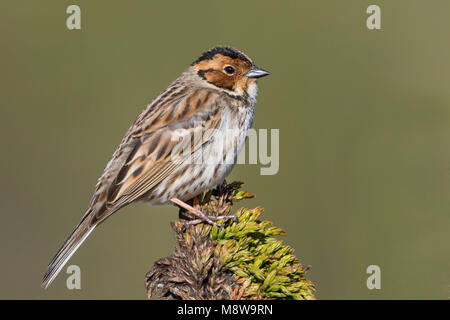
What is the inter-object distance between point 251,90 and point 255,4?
2.44 meters

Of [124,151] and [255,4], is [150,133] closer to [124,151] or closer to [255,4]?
[124,151]

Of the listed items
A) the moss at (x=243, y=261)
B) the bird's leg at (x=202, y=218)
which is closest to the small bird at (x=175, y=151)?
the bird's leg at (x=202, y=218)

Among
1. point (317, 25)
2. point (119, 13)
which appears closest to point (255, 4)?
point (317, 25)

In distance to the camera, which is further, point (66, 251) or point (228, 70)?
point (228, 70)

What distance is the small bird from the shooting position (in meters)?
3.92

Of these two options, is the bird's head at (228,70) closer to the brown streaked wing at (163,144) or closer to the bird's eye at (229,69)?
the bird's eye at (229,69)

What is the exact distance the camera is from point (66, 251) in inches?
145

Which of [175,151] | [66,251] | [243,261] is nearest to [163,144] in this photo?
[175,151]

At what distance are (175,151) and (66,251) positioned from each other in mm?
970

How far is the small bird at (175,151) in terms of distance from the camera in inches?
154

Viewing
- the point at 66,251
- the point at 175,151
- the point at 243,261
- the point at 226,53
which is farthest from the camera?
the point at 226,53

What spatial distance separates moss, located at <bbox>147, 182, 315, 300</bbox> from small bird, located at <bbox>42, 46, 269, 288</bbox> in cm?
64

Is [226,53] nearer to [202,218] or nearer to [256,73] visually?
[256,73]

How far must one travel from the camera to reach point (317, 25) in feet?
21.1
